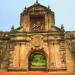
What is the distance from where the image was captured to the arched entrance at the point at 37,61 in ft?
72.8

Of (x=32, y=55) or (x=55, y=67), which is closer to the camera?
(x=55, y=67)

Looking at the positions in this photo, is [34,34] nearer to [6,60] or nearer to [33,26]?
[33,26]

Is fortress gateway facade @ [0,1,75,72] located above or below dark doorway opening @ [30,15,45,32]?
below

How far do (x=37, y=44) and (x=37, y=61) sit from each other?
2.60m


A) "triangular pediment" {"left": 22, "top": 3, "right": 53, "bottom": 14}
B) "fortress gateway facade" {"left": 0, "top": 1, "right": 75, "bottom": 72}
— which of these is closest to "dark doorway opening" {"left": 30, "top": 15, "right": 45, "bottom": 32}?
"fortress gateway facade" {"left": 0, "top": 1, "right": 75, "bottom": 72}

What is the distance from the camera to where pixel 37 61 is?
24016 millimetres

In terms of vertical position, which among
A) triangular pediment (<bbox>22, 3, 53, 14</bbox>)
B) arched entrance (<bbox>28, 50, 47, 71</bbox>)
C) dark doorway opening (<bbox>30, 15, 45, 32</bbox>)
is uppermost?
triangular pediment (<bbox>22, 3, 53, 14</bbox>)

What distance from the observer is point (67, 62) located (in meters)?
21.4

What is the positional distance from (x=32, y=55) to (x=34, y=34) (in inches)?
70.6

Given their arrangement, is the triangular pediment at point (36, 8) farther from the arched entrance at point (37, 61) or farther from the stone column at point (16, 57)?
the arched entrance at point (37, 61)

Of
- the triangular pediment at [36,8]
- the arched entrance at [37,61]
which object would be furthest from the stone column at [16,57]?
the triangular pediment at [36,8]

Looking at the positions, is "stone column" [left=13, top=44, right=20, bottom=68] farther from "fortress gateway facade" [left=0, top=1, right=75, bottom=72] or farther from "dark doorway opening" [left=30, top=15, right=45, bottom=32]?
"dark doorway opening" [left=30, top=15, right=45, bottom=32]

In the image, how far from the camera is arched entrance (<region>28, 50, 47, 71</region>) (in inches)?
874

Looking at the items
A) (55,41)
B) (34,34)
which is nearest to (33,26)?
(34,34)
